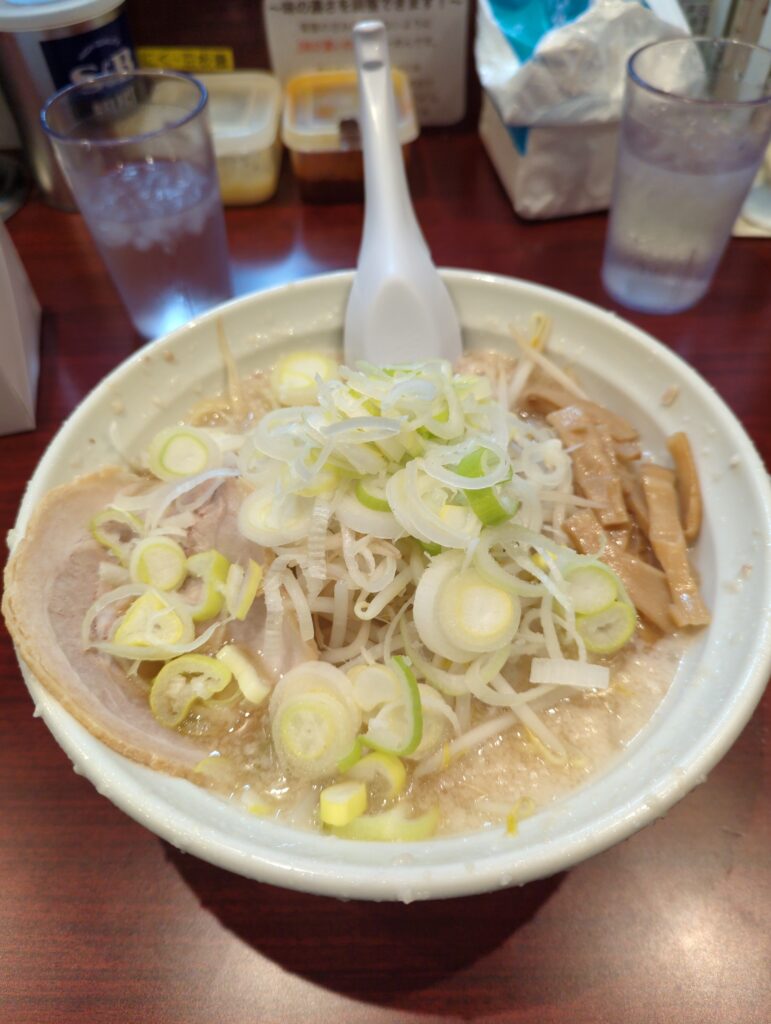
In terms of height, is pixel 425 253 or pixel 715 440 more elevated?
pixel 425 253

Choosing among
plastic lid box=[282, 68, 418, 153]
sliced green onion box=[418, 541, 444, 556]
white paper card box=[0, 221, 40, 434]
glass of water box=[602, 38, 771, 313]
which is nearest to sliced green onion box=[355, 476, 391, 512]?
sliced green onion box=[418, 541, 444, 556]

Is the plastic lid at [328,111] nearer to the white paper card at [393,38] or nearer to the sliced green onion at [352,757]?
the white paper card at [393,38]

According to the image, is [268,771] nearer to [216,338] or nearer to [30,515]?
[30,515]

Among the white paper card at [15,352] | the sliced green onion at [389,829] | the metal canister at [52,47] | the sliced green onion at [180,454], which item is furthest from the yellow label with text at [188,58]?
the sliced green onion at [389,829]

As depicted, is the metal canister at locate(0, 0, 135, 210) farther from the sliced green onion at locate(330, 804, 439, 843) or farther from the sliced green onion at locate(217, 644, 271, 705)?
the sliced green onion at locate(330, 804, 439, 843)

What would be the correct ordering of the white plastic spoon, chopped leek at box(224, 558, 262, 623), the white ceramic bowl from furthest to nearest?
the white plastic spoon
chopped leek at box(224, 558, 262, 623)
the white ceramic bowl

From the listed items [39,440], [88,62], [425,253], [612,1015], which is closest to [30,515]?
[39,440]

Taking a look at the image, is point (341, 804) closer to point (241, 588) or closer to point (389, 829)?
point (389, 829)
